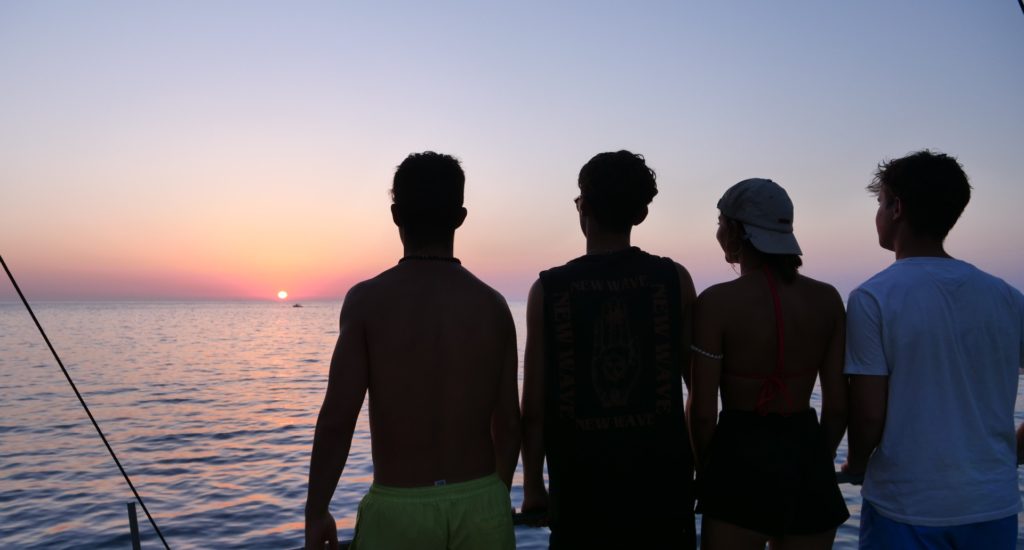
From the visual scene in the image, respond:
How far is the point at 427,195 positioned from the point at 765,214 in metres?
1.26

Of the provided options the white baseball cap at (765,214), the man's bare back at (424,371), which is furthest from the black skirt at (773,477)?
the man's bare back at (424,371)

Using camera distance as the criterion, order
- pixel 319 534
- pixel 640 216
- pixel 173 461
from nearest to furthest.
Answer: pixel 319 534
pixel 640 216
pixel 173 461

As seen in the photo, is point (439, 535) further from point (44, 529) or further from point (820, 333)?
point (44, 529)

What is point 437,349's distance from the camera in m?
2.31

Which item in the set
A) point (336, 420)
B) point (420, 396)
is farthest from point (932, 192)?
point (336, 420)

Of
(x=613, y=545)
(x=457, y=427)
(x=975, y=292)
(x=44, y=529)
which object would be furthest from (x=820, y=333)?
(x=44, y=529)

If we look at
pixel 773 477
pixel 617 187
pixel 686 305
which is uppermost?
pixel 617 187

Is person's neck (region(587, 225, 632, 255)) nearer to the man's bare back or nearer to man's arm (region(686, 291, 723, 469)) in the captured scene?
man's arm (region(686, 291, 723, 469))

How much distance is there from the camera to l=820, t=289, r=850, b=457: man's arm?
2617mm

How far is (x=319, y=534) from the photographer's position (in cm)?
223

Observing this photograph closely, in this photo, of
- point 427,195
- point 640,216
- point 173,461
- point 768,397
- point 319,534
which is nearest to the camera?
point 319,534

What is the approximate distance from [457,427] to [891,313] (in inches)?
62.4

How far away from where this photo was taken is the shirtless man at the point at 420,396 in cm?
224

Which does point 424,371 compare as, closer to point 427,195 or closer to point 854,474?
point 427,195
